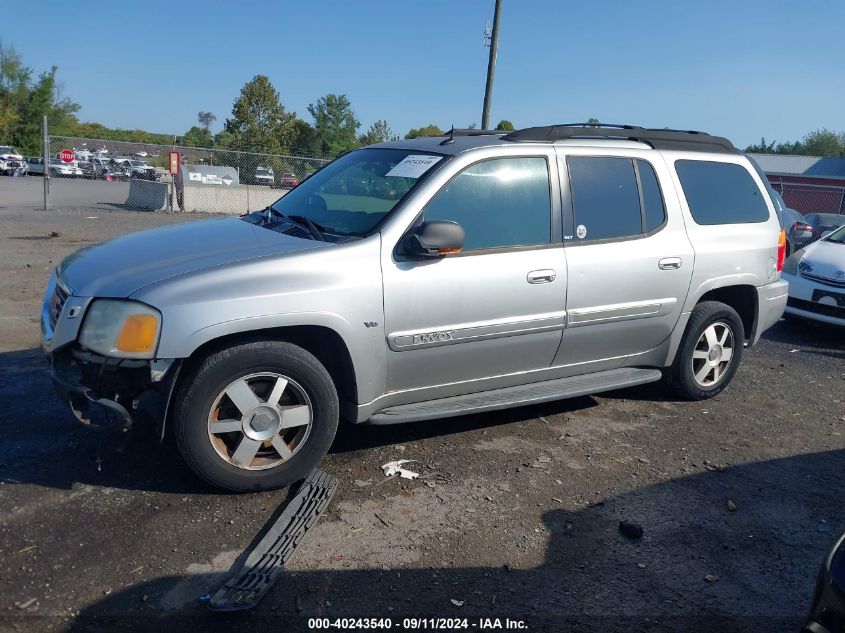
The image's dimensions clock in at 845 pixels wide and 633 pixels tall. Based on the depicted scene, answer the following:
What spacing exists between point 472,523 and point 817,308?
6417mm

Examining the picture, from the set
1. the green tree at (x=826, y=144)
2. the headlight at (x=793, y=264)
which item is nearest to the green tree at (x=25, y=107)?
the headlight at (x=793, y=264)

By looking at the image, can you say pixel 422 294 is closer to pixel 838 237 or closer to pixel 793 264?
pixel 793 264

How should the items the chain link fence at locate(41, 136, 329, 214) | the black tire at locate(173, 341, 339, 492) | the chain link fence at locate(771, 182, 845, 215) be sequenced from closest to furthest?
the black tire at locate(173, 341, 339, 492), the chain link fence at locate(41, 136, 329, 214), the chain link fence at locate(771, 182, 845, 215)

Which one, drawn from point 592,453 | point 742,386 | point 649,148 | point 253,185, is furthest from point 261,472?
point 253,185

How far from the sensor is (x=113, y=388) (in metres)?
3.60

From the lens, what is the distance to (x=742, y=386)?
638cm

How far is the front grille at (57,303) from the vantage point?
3.84m

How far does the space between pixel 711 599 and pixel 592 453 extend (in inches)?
61.5

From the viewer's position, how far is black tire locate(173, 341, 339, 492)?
143 inches

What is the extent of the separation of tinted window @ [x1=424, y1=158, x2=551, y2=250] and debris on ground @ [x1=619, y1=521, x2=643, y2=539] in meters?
1.74

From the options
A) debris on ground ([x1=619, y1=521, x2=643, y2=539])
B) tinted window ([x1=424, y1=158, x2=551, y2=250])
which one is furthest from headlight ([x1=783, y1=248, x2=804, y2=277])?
debris on ground ([x1=619, y1=521, x2=643, y2=539])

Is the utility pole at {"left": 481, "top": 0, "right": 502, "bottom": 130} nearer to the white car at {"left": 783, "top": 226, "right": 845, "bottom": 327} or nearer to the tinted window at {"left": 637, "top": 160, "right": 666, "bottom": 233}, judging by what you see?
the white car at {"left": 783, "top": 226, "right": 845, "bottom": 327}

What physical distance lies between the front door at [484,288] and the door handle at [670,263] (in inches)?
35.3

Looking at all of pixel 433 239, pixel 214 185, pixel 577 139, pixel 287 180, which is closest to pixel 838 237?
pixel 577 139
